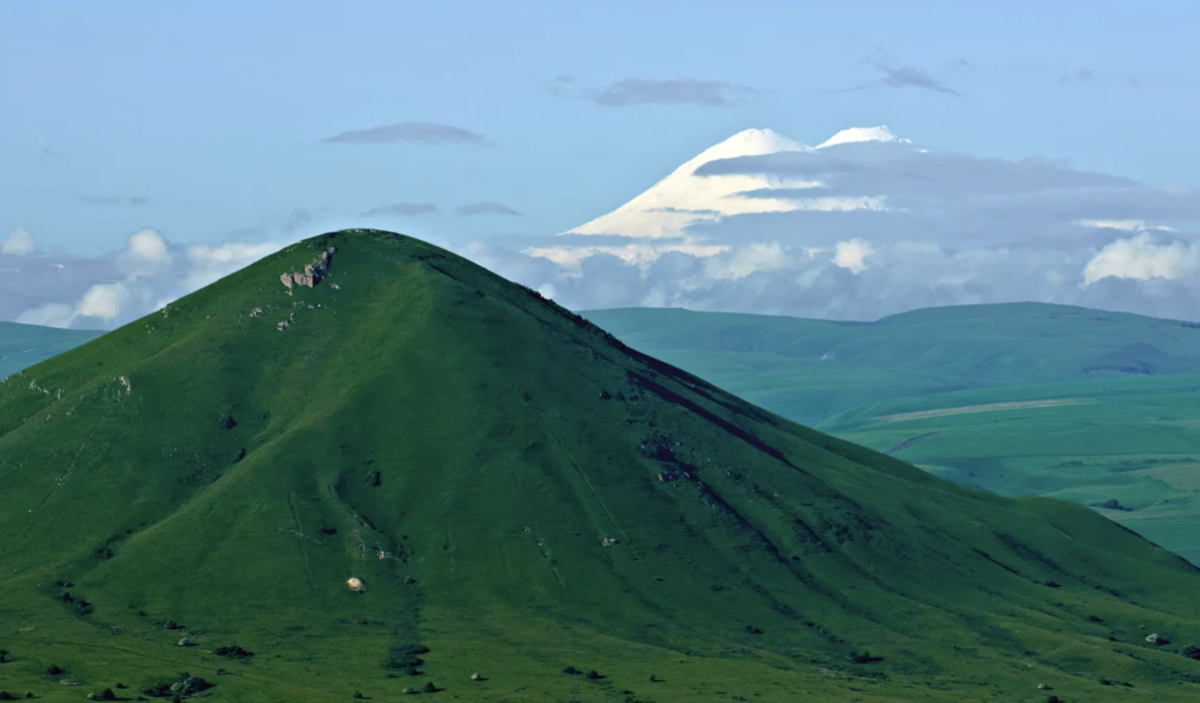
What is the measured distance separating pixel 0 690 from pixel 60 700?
9.13 m

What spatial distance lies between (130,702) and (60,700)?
28.9 ft

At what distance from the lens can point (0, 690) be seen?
196500 mm

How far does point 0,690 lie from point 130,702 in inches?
612

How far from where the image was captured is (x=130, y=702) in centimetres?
19850

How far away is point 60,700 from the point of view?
193125 millimetres
